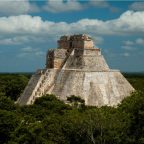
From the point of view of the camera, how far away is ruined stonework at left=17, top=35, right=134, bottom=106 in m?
54.2

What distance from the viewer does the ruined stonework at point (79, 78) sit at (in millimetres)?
54188

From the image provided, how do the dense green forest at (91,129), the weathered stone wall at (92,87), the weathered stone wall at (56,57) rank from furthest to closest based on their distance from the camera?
the weathered stone wall at (56,57) < the weathered stone wall at (92,87) < the dense green forest at (91,129)

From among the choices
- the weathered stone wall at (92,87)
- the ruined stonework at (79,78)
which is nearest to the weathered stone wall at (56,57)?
the ruined stonework at (79,78)

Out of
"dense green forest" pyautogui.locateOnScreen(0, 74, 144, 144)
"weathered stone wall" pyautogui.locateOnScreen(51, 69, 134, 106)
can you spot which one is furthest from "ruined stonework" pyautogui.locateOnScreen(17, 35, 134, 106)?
"dense green forest" pyautogui.locateOnScreen(0, 74, 144, 144)

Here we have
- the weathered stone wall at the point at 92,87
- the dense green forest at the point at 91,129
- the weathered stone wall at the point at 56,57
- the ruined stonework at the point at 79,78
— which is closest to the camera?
the dense green forest at the point at 91,129

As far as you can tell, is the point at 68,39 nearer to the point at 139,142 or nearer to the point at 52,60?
the point at 52,60

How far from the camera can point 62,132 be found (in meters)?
33.8

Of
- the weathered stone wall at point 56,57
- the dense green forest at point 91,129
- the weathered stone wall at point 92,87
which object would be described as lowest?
the dense green forest at point 91,129

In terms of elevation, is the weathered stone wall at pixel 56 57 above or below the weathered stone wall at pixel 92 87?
above

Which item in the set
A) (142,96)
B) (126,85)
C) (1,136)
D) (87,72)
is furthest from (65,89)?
→ (142,96)

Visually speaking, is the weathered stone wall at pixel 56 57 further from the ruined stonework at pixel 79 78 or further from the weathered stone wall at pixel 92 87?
the weathered stone wall at pixel 92 87

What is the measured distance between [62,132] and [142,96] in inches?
243

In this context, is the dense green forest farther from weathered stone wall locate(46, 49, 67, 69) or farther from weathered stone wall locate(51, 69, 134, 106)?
weathered stone wall locate(46, 49, 67, 69)

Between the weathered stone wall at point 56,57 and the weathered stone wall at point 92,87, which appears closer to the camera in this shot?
the weathered stone wall at point 92,87
